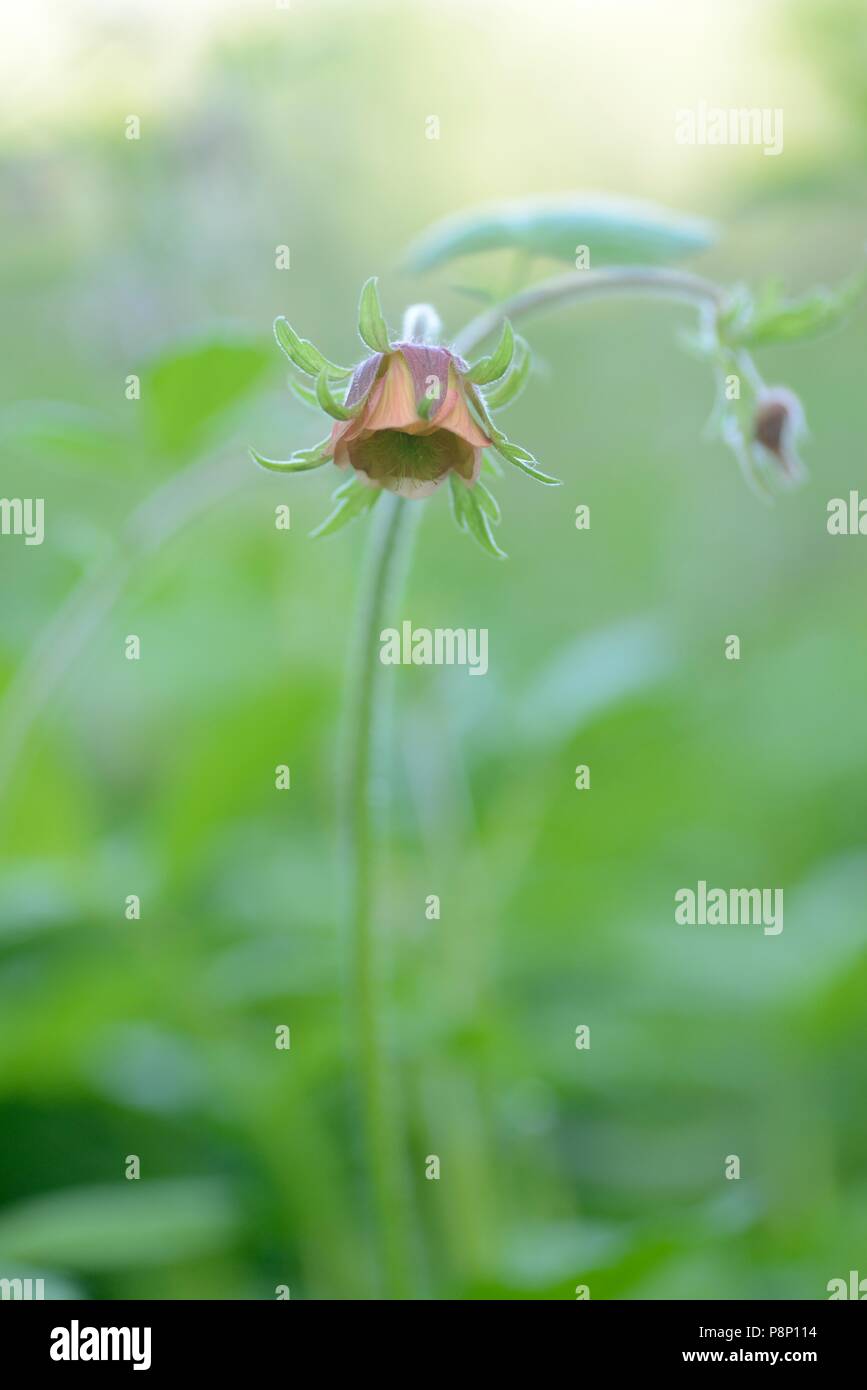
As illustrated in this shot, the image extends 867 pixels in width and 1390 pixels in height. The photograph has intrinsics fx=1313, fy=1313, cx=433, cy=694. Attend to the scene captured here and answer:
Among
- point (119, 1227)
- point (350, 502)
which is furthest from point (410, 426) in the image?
point (119, 1227)

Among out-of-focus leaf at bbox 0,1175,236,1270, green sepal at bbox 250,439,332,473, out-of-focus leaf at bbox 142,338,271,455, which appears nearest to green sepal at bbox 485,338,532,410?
green sepal at bbox 250,439,332,473

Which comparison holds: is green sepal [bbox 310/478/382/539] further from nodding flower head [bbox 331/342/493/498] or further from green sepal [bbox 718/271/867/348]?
green sepal [bbox 718/271/867/348]

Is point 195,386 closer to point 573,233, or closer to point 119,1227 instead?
point 573,233

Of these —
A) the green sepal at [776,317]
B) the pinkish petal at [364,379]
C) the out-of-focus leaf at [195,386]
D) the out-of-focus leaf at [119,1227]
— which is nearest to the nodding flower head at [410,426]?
the pinkish petal at [364,379]

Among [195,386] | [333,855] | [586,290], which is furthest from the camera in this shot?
[333,855]
